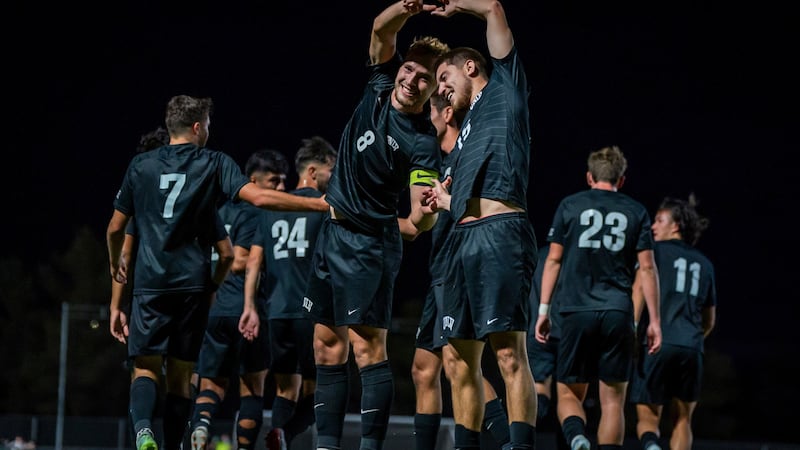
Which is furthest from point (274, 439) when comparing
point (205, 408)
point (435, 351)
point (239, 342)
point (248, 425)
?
point (435, 351)

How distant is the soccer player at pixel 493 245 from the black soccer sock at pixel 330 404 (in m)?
0.61

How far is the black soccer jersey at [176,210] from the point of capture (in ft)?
20.2

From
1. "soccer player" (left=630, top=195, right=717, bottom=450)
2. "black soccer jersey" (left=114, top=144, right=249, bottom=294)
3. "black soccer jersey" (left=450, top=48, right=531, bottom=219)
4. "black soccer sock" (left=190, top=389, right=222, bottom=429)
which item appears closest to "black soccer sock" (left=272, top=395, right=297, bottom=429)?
Result: "black soccer sock" (left=190, top=389, right=222, bottom=429)

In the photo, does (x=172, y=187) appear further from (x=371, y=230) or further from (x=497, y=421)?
(x=497, y=421)

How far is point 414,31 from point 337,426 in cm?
2237

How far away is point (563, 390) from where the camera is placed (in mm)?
7531

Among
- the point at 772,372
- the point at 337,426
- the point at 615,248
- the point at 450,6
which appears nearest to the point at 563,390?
the point at 615,248

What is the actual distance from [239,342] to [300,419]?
2.63 ft

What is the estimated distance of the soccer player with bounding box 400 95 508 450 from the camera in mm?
5988

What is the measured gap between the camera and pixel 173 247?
20.3 ft

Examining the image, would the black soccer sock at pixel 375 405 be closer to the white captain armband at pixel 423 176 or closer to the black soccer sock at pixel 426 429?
the black soccer sock at pixel 426 429

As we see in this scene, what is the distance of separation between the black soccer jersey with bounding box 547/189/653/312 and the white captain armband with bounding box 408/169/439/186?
2102 millimetres

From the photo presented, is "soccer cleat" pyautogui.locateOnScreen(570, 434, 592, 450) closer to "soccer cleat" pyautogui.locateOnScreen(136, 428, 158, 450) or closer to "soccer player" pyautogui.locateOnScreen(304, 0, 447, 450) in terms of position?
"soccer player" pyautogui.locateOnScreen(304, 0, 447, 450)

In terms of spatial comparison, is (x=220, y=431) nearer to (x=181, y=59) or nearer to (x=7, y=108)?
(x=181, y=59)
